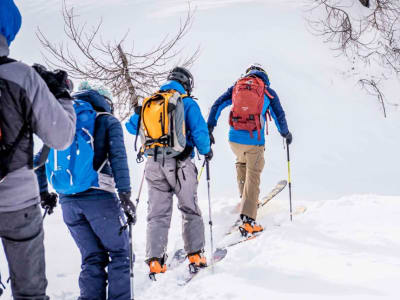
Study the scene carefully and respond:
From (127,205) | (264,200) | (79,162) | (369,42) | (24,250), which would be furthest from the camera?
(369,42)

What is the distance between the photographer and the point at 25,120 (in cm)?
233

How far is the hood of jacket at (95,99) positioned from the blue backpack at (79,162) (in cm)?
15

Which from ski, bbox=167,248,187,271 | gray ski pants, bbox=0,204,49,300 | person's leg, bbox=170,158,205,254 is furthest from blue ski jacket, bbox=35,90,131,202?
ski, bbox=167,248,187,271

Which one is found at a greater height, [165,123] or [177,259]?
[165,123]

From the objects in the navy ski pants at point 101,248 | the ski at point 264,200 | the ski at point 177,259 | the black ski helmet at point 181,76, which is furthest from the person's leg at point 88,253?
the ski at point 264,200

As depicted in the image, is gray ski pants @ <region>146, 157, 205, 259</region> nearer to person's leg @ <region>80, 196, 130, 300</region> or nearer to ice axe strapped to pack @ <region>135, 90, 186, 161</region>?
ice axe strapped to pack @ <region>135, 90, 186, 161</region>

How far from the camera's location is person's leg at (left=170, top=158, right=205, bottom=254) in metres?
4.50

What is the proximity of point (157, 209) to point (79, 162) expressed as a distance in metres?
1.48

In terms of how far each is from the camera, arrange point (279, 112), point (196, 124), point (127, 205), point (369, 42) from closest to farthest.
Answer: point (127, 205), point (196, 124), point (279, 112), point (369, 42)

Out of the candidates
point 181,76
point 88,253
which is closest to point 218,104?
point 181,76

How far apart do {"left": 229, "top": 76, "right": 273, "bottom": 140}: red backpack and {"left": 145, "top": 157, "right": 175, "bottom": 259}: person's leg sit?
170 centimetres

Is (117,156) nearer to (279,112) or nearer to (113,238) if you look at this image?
(113,238)

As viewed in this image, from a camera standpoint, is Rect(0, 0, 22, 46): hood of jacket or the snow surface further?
the snow surface

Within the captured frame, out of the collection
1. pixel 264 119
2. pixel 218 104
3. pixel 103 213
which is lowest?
pixel 103 213
